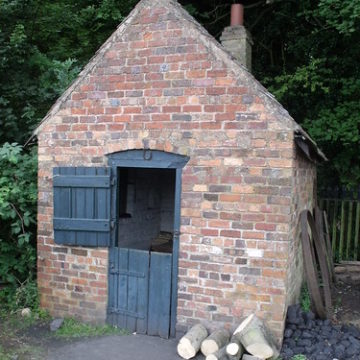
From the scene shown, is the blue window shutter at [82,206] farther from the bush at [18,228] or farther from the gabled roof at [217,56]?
the gabled roof at [217,56]

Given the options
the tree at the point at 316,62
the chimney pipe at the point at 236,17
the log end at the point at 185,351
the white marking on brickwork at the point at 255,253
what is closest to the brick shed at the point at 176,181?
the white marking on brickwork at the point at 255,253

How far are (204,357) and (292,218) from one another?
183cm

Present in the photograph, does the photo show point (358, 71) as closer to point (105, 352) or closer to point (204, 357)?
point (204, 357)

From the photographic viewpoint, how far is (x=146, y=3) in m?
4.98

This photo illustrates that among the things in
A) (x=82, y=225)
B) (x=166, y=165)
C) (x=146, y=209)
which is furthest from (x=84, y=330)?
(x=146, y=209)

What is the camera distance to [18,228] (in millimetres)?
5629

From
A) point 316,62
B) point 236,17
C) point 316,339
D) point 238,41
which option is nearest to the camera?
point 316,339

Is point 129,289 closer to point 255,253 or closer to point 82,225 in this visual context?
point 82,225

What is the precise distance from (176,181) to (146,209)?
3.04 meters

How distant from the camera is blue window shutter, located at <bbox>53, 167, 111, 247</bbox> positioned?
520 cm

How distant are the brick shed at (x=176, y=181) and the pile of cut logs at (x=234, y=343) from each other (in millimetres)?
194

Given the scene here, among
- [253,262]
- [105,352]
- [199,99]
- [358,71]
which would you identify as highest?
[358,71]

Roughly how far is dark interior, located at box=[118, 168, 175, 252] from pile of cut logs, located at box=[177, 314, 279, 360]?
8.87 feet

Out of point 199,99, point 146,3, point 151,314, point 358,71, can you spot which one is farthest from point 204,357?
point 358,71
